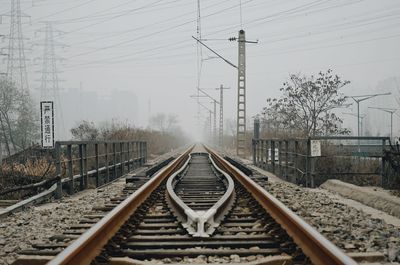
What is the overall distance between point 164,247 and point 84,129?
2039 cm

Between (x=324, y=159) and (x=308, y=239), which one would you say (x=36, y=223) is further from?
(x=324, y=159)

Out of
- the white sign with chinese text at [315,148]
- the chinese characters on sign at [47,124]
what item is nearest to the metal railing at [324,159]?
the white sign with chinese text at [315,148]

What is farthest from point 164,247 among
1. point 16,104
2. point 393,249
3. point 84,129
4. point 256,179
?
point 16,104

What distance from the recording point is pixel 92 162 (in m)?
16.6

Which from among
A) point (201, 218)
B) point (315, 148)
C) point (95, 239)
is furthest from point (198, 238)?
point (315, 148)

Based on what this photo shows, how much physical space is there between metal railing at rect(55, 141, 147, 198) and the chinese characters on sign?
1.04 ft

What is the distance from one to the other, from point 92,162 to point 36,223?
419 inches

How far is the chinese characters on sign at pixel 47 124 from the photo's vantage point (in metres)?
10.3

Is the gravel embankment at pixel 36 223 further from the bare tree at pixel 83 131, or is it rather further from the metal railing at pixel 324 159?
the bare tree at pixel 83 131

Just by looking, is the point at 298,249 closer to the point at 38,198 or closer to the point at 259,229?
the point at 259,229

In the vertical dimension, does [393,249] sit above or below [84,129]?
below

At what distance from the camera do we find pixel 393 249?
13.5 ft

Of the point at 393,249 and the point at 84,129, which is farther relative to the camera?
the point at 84,129

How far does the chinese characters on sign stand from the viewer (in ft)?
33.7
